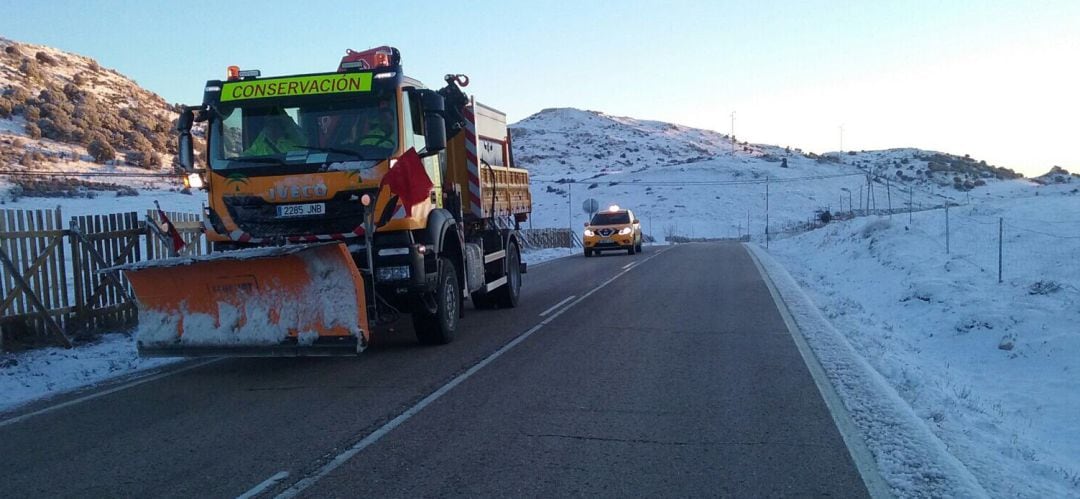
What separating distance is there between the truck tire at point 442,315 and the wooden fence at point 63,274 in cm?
300

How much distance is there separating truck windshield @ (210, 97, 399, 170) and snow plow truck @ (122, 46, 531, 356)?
1 centimetres

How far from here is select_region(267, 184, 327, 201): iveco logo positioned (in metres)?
8.78

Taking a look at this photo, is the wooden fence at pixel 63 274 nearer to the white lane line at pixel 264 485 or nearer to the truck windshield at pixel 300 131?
the truck windshield at pixel 300 131

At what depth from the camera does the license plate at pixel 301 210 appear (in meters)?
8.78

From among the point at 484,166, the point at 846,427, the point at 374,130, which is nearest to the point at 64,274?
the point at 374,130

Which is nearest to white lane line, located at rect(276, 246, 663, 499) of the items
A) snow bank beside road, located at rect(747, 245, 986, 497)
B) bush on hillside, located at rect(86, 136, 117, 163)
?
snow bank beside road, located at rect(747, 245, 986, 497)

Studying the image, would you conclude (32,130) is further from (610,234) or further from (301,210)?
(301,210)

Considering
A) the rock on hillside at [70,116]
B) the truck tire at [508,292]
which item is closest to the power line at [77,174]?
the rock on hillside at [70,116]

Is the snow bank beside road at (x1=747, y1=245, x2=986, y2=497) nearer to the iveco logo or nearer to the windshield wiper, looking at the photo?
the windshield wiper

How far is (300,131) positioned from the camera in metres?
9.21

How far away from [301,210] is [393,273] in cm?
120

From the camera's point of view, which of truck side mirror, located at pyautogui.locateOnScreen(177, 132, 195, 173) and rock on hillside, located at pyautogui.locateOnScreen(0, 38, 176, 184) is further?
rock on hillside, located at pyautogui.locateOnScreen(0, 38, 176, 184)

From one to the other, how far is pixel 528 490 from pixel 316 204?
16.2ft

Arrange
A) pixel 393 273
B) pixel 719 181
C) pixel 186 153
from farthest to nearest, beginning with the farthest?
1. pixel 719 181
2. pixel 186 153
3. pixel 393 273
